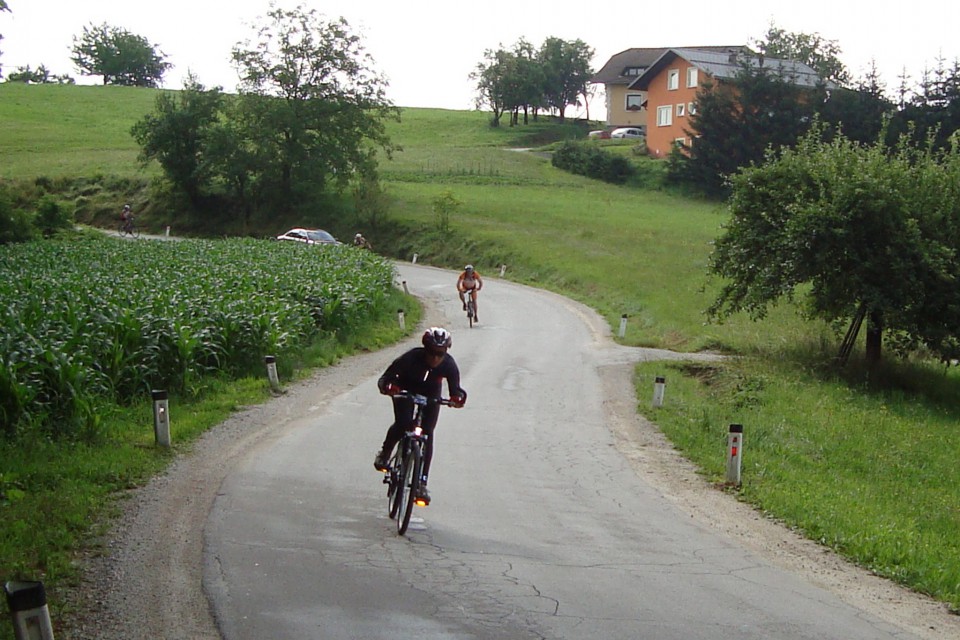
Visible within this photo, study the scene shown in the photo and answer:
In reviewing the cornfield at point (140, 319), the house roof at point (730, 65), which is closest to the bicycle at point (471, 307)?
the cornfield at point (140, 319)

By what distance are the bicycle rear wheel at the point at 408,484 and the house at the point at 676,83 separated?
71230mm

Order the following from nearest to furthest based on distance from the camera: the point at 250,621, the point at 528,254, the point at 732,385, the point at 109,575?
the point at 250,621 < the point at 109,575 < the point at 732,385 < the point at 528,254

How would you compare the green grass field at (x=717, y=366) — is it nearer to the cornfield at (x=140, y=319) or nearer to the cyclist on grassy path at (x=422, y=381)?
the cyclist on grassy path at (x=422, y=381)

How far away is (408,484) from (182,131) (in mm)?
56894

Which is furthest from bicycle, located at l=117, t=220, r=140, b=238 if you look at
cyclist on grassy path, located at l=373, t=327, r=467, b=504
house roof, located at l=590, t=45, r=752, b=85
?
house roof, located at l=590, t=45, r=752, b=85

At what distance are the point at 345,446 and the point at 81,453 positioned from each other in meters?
3.34

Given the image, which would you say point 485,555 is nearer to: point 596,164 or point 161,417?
point 161,417

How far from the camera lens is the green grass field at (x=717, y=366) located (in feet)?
36.9

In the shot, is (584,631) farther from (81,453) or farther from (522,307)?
(522,307)

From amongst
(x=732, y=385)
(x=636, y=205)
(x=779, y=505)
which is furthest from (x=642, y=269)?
(x=779, y=505)

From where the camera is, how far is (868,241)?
2316 cm

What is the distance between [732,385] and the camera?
2045cm

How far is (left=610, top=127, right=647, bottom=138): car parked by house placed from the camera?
98256 millimetres

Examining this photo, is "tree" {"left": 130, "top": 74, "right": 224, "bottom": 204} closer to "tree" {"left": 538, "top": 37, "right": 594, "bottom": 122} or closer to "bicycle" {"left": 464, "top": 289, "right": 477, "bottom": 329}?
"bicycle" {"left": 464, "top": 289, "right": 477, "bottom": 329}
